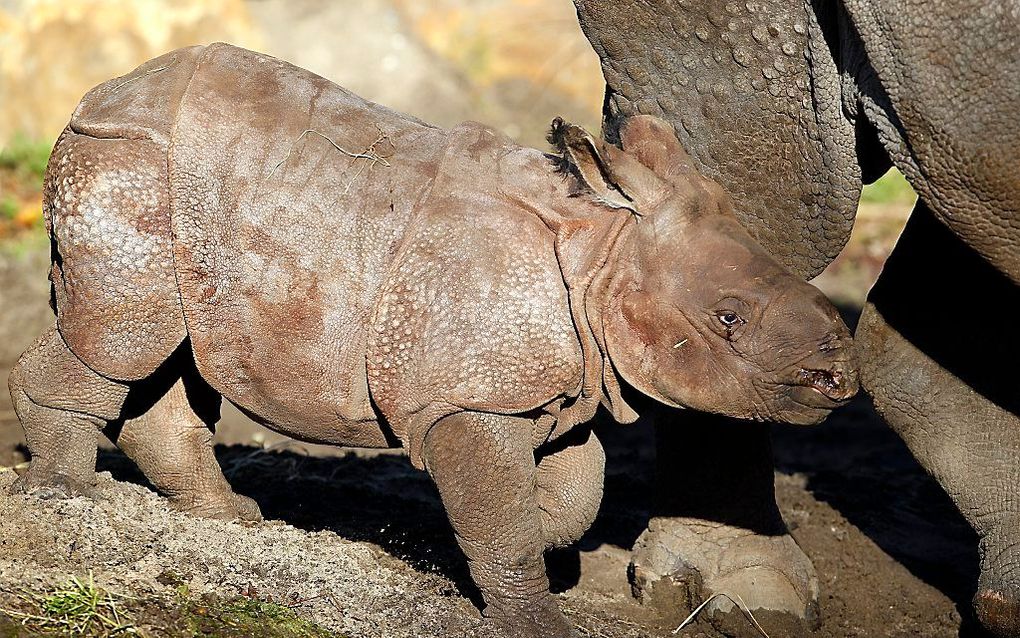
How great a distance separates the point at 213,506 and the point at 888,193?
767cm

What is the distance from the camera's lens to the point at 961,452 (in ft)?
17.2

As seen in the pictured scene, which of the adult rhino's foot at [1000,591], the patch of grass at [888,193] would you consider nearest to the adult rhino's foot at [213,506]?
the adult rhino's foot at [1000,591]

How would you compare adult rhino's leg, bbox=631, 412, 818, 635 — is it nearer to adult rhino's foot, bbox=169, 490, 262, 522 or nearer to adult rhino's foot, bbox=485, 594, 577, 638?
adult rhino's foot, bbox=485, 594, 577, 638

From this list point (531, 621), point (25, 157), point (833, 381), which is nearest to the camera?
point (833, 381)

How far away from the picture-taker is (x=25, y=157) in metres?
10.4

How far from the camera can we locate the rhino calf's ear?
13.8 feet

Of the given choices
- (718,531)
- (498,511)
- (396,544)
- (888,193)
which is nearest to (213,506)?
(396,544)

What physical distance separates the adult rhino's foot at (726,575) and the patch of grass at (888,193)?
634cm

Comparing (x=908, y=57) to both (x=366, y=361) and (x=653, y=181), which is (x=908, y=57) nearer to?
(x=653, y=181)

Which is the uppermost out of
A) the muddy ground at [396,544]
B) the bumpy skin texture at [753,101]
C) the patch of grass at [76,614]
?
the bumpy skin texture at [753,101]

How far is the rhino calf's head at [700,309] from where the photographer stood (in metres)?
4.09

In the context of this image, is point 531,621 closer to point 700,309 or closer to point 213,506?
point 700,309

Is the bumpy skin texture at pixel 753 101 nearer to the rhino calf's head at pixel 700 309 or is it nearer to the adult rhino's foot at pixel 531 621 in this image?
the rhino calf's head at pixel 700 309

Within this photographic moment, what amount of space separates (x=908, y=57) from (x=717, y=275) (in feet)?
2.77
